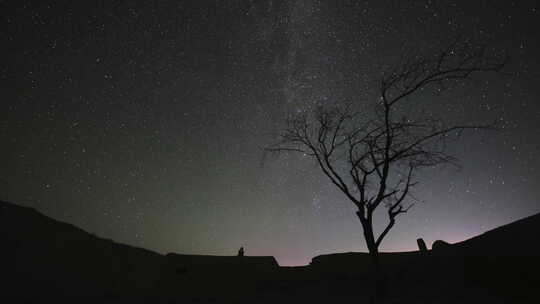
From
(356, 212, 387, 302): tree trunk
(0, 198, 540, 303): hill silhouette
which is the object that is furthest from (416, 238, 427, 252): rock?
(356, 212, 387, 302): tree trunk

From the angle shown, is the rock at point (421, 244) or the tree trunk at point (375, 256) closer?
the tree trunk at point (375, 256)

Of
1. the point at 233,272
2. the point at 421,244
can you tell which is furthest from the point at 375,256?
the point at 421,244

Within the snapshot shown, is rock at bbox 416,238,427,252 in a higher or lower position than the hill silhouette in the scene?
higher

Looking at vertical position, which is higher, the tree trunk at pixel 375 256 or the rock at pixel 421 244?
the rock at pixel 421 244

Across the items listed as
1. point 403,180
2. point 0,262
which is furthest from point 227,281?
point 403,180

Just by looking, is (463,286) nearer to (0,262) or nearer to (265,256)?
(265,256)

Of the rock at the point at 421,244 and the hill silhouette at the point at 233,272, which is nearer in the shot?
the hill silhouette at the point at 233,272

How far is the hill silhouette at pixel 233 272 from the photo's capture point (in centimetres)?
989

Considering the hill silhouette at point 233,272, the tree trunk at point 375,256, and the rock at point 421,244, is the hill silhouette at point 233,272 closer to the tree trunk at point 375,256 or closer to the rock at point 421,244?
the tree trunk at point 375,256

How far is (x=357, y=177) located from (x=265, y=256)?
14.8m

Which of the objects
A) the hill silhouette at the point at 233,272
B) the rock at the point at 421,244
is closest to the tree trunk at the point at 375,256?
the hill silhouette at the point at 233,272

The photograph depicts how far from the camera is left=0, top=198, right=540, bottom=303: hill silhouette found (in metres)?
9.89

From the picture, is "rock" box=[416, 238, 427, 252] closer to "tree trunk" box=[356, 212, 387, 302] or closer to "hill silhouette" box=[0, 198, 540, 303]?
"hill silhouette" box=[0, 198, 540, 303]

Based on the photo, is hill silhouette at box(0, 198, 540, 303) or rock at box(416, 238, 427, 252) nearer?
hill silhouette at box(0, 198, 540, 303)
